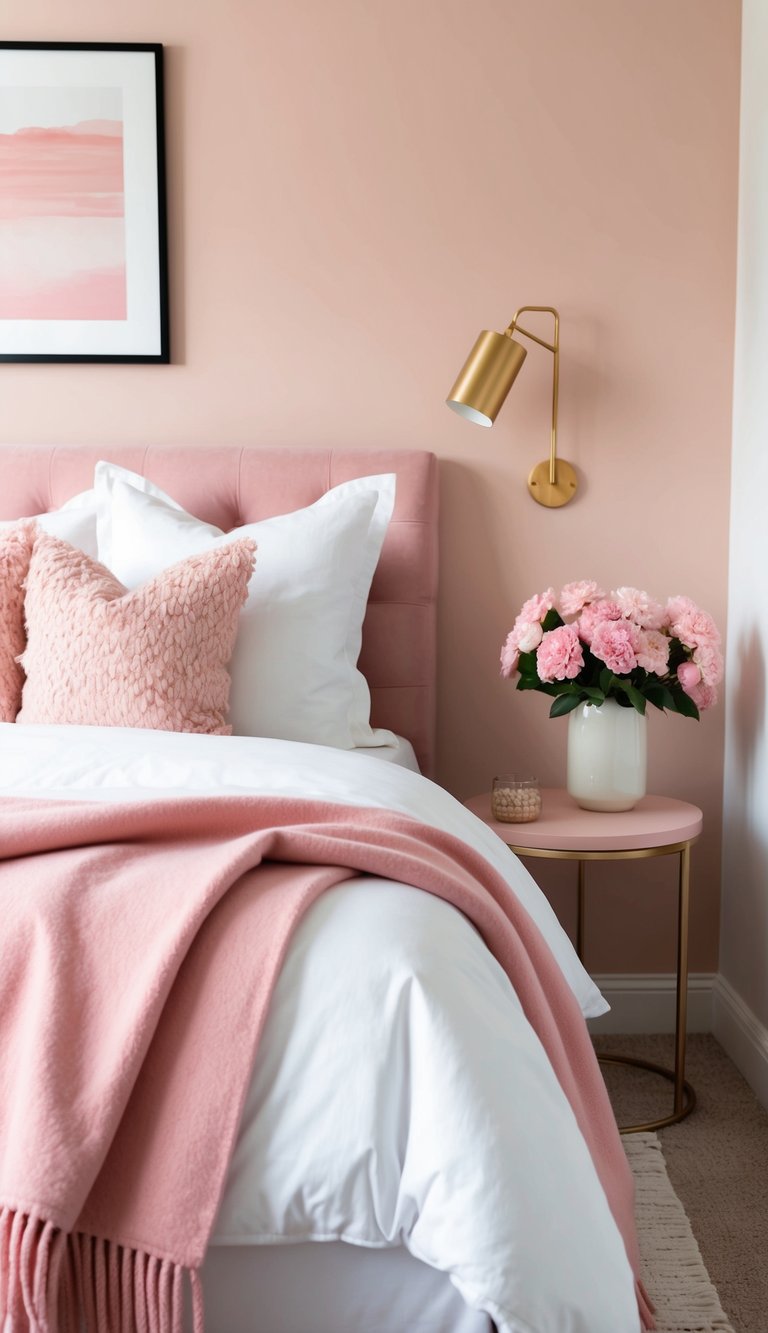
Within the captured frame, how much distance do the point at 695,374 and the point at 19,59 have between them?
1.67 metres

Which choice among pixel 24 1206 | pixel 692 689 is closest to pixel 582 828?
pixel 692 689

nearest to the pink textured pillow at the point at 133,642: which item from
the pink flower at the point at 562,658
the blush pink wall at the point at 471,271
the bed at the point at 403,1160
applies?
the pink flower at the point at 562,658

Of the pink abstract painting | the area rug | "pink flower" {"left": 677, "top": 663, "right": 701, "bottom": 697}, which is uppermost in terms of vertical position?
the pink abstract painting

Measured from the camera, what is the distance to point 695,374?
8.44 ft

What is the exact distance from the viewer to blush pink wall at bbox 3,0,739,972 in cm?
252

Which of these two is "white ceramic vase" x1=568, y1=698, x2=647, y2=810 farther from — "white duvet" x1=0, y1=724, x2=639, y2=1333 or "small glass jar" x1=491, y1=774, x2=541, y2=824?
"white duvet" x1=0, y1=724, x2=639, y2=1333

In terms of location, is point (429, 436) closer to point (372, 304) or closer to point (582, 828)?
point (372, 304)

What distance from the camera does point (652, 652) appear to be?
2.19 meters

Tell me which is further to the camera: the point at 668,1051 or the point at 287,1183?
the point at 668,1051

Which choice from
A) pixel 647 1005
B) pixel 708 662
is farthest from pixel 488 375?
pixel 647 1005

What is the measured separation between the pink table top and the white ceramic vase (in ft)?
0.14

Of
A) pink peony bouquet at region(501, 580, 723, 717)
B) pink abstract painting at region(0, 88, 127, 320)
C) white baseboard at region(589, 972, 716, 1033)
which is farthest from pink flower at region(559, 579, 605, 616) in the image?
pink abstract painting at region(0, 88, 127, 320)

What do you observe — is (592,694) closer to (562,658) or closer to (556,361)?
(562,658)

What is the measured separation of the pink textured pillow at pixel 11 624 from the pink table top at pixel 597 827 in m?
0.90
